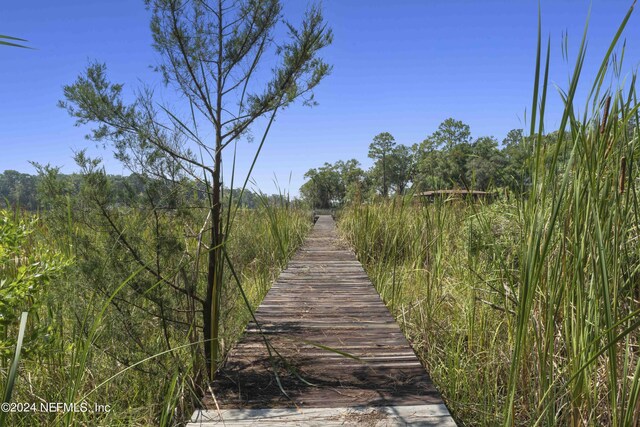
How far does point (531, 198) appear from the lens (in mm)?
1400

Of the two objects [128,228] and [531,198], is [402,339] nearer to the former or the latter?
[531,198]

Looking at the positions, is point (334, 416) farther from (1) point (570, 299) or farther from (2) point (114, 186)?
(2) point (114, 186)

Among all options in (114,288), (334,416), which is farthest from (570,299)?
(114,288)

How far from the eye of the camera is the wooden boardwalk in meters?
1.67

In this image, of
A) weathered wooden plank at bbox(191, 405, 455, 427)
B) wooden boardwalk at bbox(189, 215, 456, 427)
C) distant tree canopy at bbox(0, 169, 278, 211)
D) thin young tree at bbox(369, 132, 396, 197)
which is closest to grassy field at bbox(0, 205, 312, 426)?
distant tree canopy at bbox(0, 169, 278, 211)

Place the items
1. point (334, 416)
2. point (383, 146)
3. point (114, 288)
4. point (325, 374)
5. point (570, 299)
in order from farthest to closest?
point (383, 146) < point (114, 288) < point (325, 374) < point (334, 416) < point (570, 299)

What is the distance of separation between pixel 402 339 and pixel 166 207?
1720 mm

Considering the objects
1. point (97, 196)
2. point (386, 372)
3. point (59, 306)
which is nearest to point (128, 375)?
point (59, 306)

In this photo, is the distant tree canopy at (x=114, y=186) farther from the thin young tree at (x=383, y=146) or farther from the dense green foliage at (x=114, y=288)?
the thin young tree at (x=383, y=146)

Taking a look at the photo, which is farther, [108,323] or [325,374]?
[108,323]

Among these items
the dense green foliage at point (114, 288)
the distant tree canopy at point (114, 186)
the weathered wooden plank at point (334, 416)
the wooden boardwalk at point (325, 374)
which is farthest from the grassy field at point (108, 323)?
the weathered wooden plank at point (334, 416)

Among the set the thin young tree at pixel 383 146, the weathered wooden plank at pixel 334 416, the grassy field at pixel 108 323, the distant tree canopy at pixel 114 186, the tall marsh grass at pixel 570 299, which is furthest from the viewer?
the thin young tree at pixel 383 146

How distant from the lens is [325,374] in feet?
6.79

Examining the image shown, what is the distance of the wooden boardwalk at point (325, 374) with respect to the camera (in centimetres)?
167
